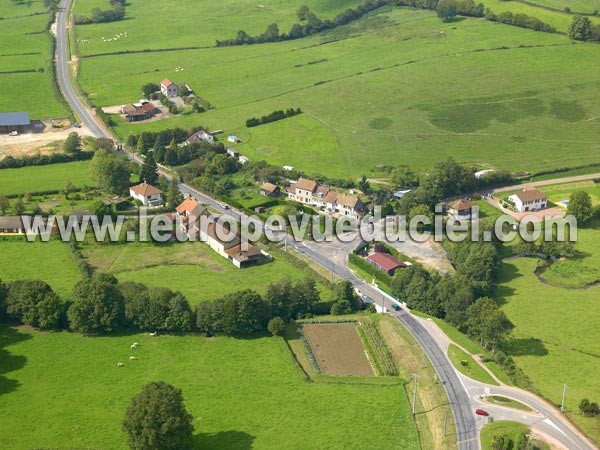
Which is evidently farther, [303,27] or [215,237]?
[303,27]

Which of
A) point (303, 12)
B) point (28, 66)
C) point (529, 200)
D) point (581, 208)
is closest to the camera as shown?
point (581, 208)

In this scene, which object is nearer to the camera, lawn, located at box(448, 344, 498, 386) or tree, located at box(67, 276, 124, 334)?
lawn, located at box(448, 344, 498, 386)

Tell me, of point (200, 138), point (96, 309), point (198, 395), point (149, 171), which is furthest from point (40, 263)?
point (200, 138)

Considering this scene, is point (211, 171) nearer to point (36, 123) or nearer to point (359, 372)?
point (36, 123)

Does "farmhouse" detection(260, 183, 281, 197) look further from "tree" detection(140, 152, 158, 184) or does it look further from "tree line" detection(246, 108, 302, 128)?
"tree line" detection(246, 108, 302, 128)

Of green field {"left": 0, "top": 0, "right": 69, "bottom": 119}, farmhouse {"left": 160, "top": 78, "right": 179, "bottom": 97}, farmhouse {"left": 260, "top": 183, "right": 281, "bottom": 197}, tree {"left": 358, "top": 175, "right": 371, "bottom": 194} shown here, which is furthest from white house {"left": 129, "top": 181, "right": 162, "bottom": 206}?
farmhouse {"left": 160, "top": 78, "right": 179, "bottom": 97}

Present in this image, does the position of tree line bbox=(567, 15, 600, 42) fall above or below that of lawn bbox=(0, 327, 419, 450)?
above

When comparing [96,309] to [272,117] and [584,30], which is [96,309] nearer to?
[272,117]
